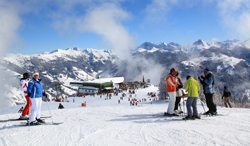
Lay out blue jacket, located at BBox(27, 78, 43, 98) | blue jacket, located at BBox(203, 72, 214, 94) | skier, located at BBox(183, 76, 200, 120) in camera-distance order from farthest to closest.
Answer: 1. blue jacket, located at BBox(203, 72, 214, 94)
2. skier, located at BBox(183, 76, 200, 120)
3. blue jacket, located at BBox(27, 78, 43, 98)

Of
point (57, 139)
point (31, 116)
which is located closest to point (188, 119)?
point (57, 139)

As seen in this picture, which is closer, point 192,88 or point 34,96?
point 34,96

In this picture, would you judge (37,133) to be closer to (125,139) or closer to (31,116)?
(31,116)

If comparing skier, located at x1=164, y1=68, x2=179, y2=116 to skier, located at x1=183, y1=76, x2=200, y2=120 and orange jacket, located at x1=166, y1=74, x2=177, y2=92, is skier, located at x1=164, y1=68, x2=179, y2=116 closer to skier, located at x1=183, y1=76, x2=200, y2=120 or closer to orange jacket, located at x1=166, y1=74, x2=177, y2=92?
orange jacket, located at x1=166, y1=74, x2=177, y2=92

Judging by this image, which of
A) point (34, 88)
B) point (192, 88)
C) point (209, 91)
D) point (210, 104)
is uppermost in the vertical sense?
point (34, 88)

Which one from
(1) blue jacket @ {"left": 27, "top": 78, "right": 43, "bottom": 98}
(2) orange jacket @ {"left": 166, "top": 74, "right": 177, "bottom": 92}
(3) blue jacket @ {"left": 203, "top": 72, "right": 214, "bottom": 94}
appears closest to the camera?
(1) blue jacket @ {"left": 27, "top": 78, "right": 43, "bottom": 98}

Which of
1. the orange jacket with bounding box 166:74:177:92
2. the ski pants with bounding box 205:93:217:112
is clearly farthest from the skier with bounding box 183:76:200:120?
the ski pants with bounding box 205:93:217:112

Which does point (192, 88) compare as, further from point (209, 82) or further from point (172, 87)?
point (209, 82)

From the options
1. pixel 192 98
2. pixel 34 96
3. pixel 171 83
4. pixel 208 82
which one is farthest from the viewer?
pixel 208 82

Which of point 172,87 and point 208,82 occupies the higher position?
point 208,82

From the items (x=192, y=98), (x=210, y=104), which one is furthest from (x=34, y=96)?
(x=210, y=104)

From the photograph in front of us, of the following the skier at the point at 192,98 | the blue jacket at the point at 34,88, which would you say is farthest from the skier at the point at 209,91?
the blue jacket at the point at 34,88

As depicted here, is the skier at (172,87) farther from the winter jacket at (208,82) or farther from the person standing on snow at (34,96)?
the person standing on snow at (34,96)

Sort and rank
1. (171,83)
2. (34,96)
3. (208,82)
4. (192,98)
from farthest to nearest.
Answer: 1. (208,82)
2. (171,83)
3. (192,98)
4. (34,96)
